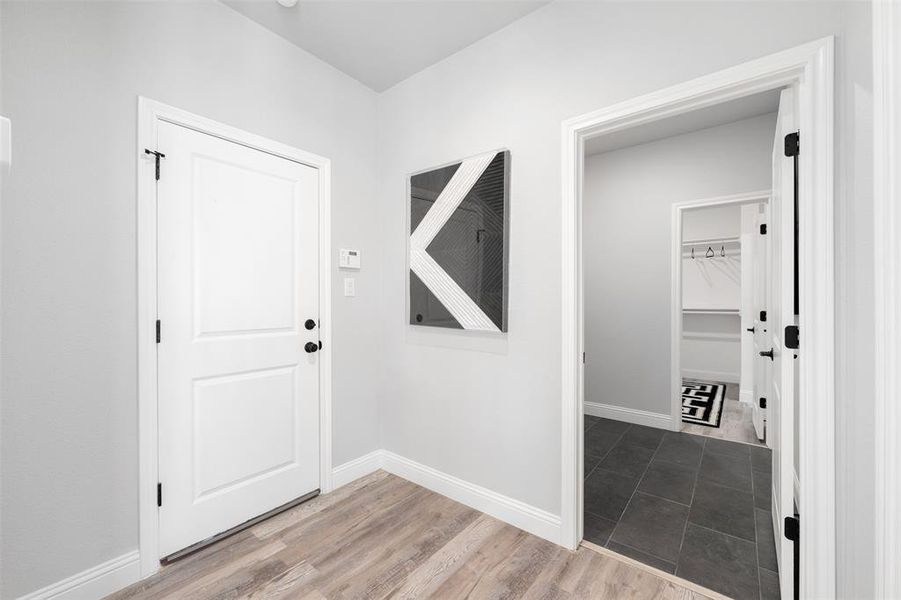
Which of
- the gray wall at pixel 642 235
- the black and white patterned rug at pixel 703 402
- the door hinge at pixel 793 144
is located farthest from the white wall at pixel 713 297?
the door hinge at pixel 793 144

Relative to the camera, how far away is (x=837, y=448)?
1286 mm

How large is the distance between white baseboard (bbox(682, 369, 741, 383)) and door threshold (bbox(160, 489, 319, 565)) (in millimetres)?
5580

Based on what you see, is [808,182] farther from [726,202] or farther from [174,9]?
[174,9]

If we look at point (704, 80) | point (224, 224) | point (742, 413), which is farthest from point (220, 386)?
point (742, 413)

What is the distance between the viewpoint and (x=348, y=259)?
2582 millimetres

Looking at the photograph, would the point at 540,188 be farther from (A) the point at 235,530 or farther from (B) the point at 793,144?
(A) the point at 235,530

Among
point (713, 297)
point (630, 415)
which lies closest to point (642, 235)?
point (630, 415)

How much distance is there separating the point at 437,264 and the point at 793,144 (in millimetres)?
1735

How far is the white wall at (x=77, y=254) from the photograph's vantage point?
1427mm

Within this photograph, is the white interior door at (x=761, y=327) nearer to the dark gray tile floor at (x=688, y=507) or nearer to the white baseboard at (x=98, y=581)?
the dark gray tile floor at (x=688, y=507)

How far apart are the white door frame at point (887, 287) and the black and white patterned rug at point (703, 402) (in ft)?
10.6

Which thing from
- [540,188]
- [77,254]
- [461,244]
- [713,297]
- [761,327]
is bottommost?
[761,327]

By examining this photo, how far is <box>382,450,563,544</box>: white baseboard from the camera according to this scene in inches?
78.6

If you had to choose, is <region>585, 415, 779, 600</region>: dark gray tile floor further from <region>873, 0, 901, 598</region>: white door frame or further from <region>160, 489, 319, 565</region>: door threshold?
<region>160, 489, 319, 565</region>: door threshold
